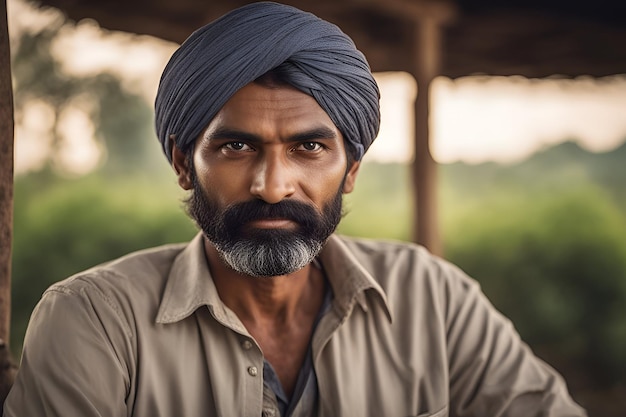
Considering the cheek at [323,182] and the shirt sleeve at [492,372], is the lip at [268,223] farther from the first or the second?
the shirt sleeve at [492,372]

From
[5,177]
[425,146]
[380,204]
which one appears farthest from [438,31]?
[380,204]

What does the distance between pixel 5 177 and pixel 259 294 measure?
0.80 m

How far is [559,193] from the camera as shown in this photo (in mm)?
10078

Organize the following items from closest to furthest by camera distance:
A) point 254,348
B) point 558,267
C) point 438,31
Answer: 1. point 254,348
2. point 438,31
3. point 558,267

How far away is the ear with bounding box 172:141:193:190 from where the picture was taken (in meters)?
2.23

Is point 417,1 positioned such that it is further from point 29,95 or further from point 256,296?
point 29,95

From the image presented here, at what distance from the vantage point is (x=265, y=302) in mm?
2285

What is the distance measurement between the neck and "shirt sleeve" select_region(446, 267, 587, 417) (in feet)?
1.54

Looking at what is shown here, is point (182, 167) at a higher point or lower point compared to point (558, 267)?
higher

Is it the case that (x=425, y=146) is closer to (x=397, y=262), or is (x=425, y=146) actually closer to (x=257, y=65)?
(x=397, y=262)

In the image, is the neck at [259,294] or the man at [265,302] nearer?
the man at [265,302]

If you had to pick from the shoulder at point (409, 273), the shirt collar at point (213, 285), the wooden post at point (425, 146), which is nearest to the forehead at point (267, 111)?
the shirt collar at point (213, 285)

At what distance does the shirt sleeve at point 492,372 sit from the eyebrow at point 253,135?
2.39 ft

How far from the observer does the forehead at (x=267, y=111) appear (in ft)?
6.52
